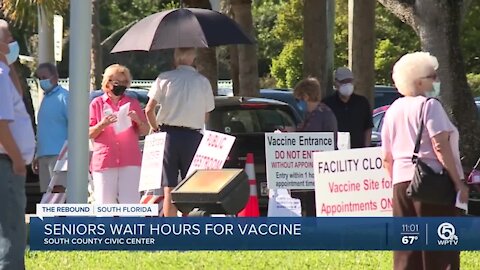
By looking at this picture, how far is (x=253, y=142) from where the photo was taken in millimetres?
13289

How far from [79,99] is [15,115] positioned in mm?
2787

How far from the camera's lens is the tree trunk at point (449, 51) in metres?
14.1

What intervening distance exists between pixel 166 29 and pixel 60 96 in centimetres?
137

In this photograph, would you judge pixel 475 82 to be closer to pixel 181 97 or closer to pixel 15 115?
pixel 181 97

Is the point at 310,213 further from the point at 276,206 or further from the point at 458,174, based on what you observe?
the point at 458,174

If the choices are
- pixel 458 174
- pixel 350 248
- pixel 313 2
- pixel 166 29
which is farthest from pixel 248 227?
pixel 313 2

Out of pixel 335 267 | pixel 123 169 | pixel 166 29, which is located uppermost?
pixel 166 29

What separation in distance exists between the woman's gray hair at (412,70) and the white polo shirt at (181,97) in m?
3.01

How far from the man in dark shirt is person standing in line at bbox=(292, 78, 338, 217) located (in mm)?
512

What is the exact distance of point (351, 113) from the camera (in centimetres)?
1202

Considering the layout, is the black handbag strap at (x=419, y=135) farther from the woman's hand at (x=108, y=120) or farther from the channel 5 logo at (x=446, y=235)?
the woman's hand at (x=108, y=120)

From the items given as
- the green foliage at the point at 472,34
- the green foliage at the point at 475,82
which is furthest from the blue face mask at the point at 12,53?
the green foliage at the point at 472,34

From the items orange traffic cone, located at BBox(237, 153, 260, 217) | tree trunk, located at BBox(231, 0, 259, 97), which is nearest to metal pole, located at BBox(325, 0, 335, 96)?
tree trunk, located at BBox(231, 0, 259, 97)

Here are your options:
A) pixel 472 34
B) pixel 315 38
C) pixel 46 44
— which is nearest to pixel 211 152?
pixel 46 44
